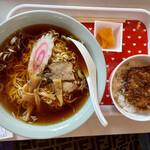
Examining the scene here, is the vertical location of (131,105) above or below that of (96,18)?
below

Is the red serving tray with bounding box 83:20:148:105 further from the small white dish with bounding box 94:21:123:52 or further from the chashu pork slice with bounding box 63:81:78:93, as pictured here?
the chashu pork slice with bounding box 63:81:78:93

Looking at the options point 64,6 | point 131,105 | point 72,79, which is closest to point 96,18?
point 64,6

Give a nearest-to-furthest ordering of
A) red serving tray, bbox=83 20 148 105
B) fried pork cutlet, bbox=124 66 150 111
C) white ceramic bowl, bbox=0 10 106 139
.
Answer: white ceramic bowl, bbox=0 10 106 139
fried pork cutlet, bbox=124 66 150 111
red serving tray, bbox=83 20 148 105

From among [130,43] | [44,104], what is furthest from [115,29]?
Result: [44,104]

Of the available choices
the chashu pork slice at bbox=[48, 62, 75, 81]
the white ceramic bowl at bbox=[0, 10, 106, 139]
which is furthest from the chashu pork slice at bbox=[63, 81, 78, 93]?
the white ceramic bowl at bbox=[0, 10, 106, 139]

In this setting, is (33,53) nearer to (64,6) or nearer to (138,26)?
(64,6)

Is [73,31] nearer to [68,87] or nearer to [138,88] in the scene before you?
[68,87]
